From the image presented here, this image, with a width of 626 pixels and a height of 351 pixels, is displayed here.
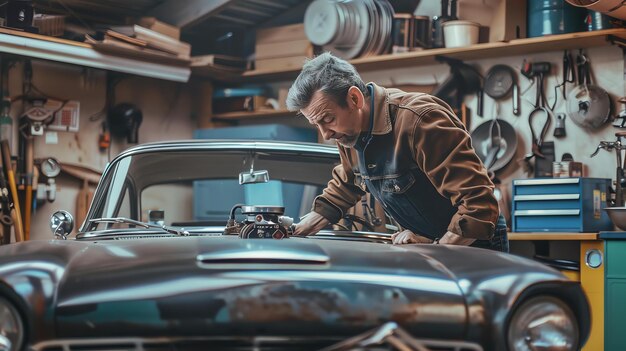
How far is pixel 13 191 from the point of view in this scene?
21.9 feet

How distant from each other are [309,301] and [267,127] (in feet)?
18.9

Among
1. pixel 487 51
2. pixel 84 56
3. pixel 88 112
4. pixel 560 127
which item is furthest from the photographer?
pixel 88 112

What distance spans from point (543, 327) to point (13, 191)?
18.2 feet

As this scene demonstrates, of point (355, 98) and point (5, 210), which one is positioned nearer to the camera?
point (355, 98)

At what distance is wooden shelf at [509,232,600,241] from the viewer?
219 inches

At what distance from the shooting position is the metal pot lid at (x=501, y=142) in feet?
21.5

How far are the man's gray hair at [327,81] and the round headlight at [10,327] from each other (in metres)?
1.36

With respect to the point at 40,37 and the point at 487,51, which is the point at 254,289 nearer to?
the point at 487,51

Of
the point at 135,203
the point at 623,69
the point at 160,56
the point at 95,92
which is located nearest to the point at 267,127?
the point at 160,56

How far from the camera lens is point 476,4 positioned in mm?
6715

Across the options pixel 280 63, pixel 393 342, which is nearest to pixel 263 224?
pixel 393 342

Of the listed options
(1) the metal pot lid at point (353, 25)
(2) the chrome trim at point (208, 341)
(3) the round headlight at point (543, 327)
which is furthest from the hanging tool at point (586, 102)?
(2) the chrome trim at point (208, 341)

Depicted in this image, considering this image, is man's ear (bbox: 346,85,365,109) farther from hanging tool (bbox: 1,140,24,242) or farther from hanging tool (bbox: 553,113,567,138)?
hanging tool (bbox: 1,140,24,242)

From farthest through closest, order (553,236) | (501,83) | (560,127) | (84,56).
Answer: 1. (84,56)
2. (501,83)
3. (560,127)
4. (553,236)
